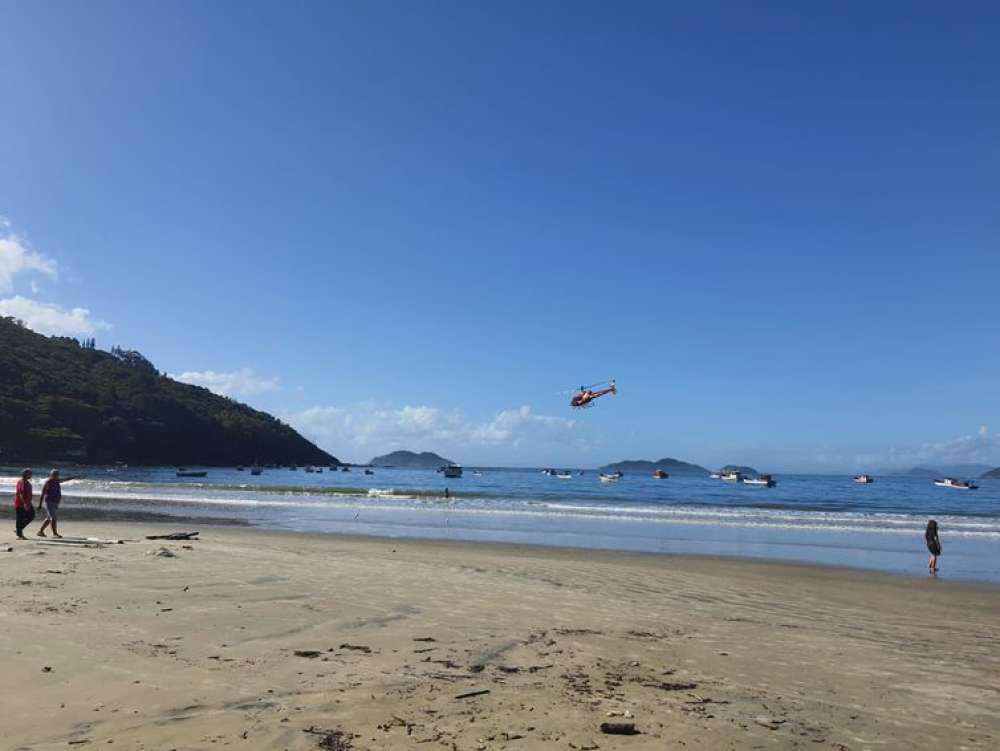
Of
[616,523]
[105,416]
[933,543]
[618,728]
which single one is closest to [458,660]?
[618,728]

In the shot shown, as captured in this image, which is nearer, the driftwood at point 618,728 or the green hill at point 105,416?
the driftwood at point 618,728

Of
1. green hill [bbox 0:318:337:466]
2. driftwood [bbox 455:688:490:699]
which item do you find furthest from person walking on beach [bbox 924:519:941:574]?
green hill [bbox 0:318:337:466]

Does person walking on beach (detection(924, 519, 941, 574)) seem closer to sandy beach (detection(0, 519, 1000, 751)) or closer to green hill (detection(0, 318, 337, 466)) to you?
sandy beach (detection(0, 519, 1000, 751))

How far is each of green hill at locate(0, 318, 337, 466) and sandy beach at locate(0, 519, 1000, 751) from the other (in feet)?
352

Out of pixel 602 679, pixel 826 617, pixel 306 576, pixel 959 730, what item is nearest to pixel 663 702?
pixel 602 679

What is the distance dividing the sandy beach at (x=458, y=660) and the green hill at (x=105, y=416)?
107 metres

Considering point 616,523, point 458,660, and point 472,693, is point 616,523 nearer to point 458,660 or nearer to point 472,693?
point 458,660

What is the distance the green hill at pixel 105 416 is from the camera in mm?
106500

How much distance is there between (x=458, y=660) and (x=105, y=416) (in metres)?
140

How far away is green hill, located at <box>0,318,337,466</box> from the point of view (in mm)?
Answer: 106500

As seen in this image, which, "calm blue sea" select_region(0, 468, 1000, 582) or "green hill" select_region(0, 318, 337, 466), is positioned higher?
"green hill" select_region(0, 318, 337, 466)

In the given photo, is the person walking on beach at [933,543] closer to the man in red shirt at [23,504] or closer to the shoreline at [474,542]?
the shoreline at [474,542]

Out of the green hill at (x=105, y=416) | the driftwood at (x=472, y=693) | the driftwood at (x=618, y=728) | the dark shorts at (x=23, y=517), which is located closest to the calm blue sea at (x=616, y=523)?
the dark shorts at (x=23, y=517)

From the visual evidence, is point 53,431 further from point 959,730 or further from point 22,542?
point 959,730
